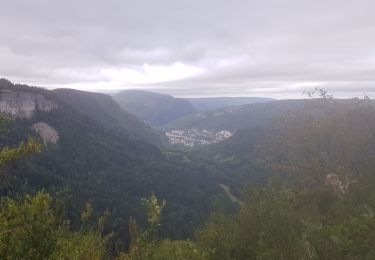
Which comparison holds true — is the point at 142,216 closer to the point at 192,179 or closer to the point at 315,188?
the point at 192,179

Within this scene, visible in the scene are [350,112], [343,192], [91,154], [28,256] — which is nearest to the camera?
[28,256]

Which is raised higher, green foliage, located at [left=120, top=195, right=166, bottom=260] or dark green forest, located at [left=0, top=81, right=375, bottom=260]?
green foliage, located at [left=120, top=195, right=166, bottom=260]

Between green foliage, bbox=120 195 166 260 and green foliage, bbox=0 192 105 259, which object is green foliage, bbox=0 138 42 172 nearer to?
green foliage, bbox=0 192 105 259

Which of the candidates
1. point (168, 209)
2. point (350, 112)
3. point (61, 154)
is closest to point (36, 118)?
point (61, 154)

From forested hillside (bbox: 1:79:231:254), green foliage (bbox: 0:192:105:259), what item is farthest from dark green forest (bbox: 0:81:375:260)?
forested hillside (bbox: 1:79:231:254)

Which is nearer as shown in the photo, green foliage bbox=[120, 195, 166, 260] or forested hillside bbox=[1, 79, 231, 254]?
green foliage bbox=[120, 195, 166, 260]

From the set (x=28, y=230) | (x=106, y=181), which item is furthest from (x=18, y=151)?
(x=106, y=181)

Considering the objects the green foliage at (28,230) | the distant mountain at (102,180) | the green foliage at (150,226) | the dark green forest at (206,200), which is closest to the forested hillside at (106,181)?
the distant mountain at (102,180)

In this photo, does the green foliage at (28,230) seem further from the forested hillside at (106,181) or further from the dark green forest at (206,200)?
the forested hillside at (106,181)
